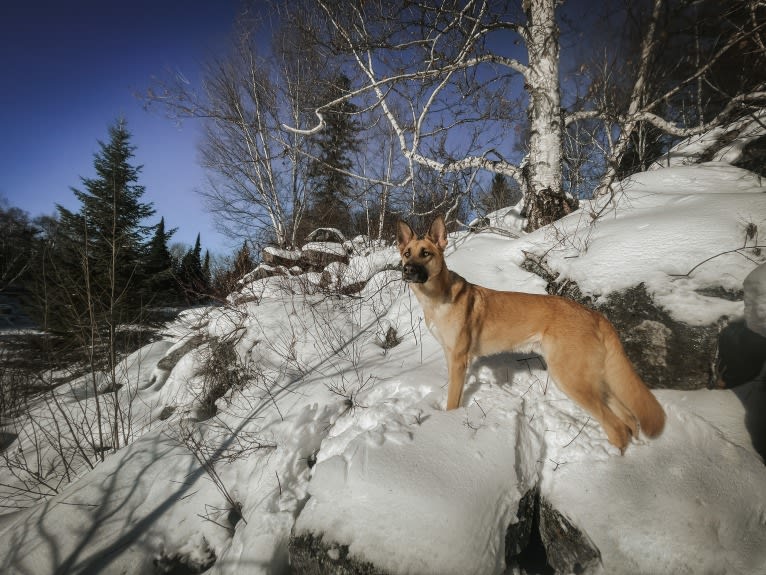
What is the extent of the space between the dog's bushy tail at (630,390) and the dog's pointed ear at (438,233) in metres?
1.68

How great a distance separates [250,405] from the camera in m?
3.37

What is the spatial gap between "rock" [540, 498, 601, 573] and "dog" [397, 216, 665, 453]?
2.32ft

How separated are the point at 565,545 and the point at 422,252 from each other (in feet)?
7.99

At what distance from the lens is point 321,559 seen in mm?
1611

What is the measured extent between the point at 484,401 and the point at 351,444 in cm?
127

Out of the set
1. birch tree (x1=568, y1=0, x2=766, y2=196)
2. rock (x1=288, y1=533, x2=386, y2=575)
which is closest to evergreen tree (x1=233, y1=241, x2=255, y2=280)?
rock (x1=288, y1=533, x2=386, y2=575)

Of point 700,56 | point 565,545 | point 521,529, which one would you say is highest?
point 700,56

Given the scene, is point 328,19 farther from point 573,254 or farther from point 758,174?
point 758,174

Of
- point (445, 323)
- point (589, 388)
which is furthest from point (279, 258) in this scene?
point (589, 388)

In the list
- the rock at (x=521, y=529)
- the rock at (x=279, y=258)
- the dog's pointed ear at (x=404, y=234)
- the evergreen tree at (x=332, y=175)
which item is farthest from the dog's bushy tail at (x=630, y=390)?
the evergreen tree at (x=332, y=175)

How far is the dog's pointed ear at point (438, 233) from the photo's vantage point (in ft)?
9.62

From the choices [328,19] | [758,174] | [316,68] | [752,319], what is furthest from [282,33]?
[752,319]

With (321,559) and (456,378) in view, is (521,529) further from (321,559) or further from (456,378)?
(321,559)

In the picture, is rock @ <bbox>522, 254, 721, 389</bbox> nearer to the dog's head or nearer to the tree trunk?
the dog's head
